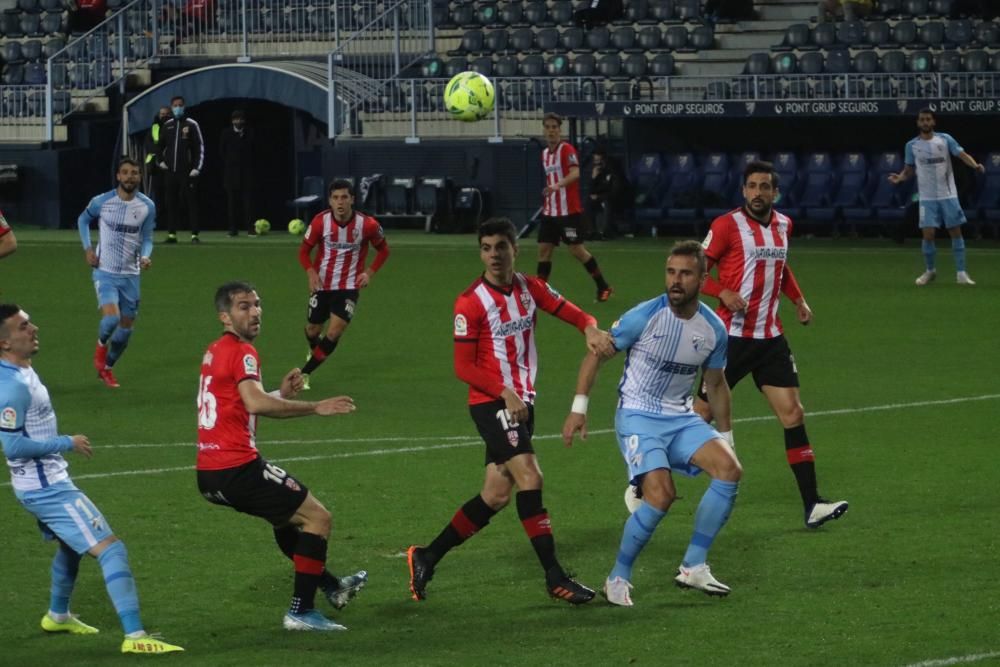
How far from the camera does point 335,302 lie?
16.4 metres

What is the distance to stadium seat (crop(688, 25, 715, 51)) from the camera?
1309 inches

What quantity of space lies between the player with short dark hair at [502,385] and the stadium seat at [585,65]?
24.8 meters

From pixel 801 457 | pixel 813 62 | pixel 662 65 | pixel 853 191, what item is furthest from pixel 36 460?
pixel 662 65

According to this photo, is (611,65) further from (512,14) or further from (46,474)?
(46,474)

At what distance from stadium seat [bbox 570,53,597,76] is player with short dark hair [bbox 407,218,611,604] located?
2484 cm

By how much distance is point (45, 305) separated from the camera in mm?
22984

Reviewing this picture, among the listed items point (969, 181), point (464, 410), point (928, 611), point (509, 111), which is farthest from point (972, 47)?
point (928, 611)

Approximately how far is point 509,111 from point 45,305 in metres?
12.3

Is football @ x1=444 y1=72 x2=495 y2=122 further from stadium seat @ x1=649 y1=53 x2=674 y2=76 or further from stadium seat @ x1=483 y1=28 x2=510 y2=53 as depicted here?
stadium seat @ x1=483 y1=28 x2=510 y2=53

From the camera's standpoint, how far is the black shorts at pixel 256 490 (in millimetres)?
8148

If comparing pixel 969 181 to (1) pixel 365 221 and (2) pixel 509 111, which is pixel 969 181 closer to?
(2) pixel 509 111

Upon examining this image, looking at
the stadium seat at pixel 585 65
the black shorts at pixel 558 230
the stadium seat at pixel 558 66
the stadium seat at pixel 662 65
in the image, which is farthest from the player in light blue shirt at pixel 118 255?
the stadium seat at pixel 558 66

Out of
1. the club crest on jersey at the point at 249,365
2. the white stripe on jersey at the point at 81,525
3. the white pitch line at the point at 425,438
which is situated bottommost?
the white pitch line at the point at 425,438

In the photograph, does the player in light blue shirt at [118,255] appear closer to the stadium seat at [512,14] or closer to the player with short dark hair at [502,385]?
the player with short dark hair at [502,385]
